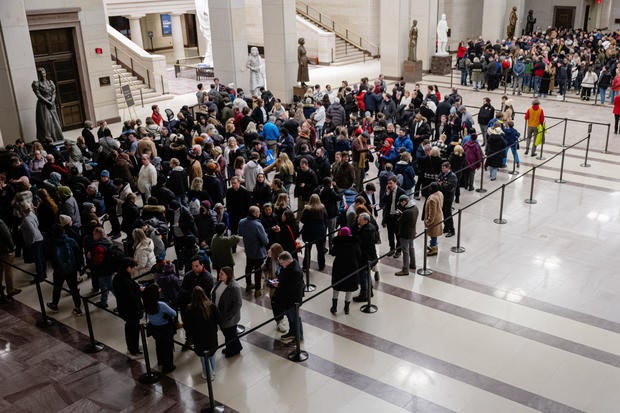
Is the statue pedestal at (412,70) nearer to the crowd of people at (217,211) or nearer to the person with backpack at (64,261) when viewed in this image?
the crowd of people at (217,211)

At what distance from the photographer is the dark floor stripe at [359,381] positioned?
25.0 feet

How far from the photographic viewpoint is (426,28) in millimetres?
30469

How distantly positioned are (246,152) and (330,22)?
26.4 metres

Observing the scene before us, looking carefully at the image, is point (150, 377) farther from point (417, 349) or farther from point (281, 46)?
point (281, 46)

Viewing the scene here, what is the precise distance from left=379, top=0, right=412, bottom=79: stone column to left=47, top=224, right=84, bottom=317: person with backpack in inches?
897

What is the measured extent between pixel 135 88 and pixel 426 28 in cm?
1439

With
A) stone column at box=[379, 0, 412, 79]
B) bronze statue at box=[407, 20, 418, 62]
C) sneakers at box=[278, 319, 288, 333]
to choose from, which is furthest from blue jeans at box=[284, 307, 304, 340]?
stone column at box=[379, 0, 412, 79]

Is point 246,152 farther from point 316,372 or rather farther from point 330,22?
point 330,22

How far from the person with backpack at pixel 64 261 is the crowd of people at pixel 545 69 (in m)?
19.8

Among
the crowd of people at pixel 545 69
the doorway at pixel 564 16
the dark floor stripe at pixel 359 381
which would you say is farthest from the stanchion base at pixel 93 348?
the doorway at pixel 564 16

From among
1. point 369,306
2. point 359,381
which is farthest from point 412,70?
point 359,381

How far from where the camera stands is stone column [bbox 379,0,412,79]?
29156 millimetres

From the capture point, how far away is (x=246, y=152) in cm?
1438

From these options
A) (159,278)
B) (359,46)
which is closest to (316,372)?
(159,278)
